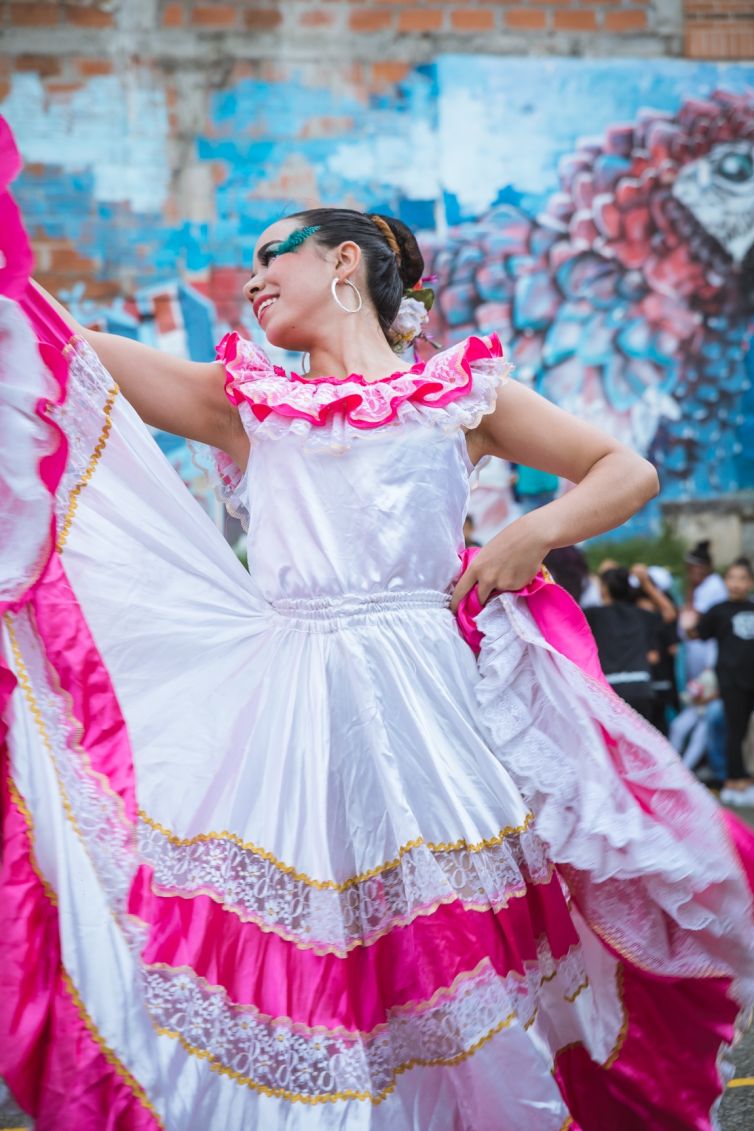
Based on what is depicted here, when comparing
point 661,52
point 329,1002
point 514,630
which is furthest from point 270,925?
point 661,52

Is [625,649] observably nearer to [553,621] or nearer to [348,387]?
[553,621]

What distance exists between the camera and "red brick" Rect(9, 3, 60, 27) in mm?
8852

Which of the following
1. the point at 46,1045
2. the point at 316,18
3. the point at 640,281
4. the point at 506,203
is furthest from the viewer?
the point at 640,281

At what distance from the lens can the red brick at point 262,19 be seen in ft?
29.9

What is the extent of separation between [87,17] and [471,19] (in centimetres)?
249

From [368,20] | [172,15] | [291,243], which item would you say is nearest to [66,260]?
[172,15]

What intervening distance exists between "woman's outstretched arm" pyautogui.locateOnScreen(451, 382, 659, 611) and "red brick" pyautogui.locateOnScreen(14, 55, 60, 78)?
7.03 meters

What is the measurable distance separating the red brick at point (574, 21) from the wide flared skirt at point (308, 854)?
767 centimetres

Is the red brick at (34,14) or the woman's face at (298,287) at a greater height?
the red brick at (34,14)

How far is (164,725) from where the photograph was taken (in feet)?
8.46

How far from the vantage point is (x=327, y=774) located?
8.39ft

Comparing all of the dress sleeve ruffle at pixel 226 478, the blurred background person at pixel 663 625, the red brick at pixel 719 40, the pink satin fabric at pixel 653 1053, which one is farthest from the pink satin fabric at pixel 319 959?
the red brick at pixel 719 40
